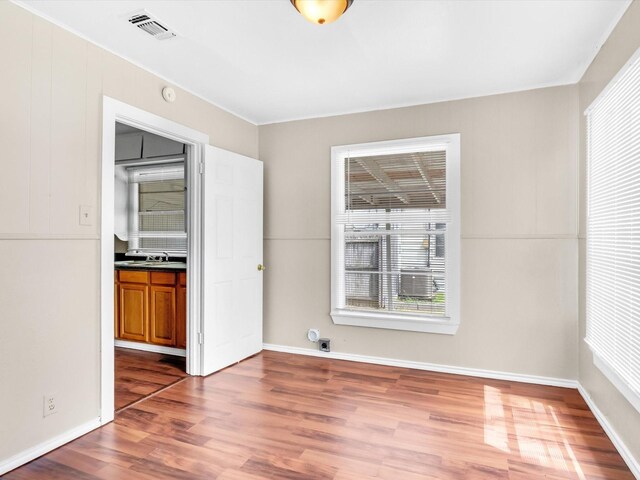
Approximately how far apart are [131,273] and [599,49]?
14.9 feet

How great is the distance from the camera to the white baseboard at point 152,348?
412 centimetres

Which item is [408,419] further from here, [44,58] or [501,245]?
[44,58]

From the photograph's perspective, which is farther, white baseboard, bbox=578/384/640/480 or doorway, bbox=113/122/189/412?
doorway, bbox=113/122/189/412

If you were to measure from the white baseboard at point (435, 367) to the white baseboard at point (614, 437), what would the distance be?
267mm

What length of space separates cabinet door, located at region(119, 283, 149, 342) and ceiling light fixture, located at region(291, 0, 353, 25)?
3.32 meters

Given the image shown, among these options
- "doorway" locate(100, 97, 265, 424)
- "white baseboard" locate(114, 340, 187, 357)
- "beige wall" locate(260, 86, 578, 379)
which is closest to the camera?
"beige wall" locate(260, 86, 578, 379)

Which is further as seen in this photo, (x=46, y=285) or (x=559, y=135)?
(x=559, y=135)

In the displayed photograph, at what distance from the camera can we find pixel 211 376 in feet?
11.3

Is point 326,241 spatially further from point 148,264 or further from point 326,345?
point 148,264

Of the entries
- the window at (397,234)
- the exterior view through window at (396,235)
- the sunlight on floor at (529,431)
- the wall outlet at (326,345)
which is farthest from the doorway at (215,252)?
the sunlight on floor at (529,431)

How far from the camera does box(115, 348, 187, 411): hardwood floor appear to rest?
10.1ft

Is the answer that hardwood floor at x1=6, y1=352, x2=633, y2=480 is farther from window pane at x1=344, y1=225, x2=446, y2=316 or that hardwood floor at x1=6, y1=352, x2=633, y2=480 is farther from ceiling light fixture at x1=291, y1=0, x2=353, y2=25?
ceiling light fixture at x1=291, y1=0, x2=353, y2=25

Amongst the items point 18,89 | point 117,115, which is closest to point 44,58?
point 18,89

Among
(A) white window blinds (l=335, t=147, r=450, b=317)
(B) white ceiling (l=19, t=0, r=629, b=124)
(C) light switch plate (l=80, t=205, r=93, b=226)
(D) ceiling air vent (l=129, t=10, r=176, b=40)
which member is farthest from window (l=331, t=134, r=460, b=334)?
(C) light switch plate (l=80, t=205, r=93, b=226)
